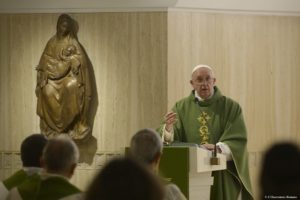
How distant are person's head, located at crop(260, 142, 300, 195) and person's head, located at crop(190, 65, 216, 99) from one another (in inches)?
184

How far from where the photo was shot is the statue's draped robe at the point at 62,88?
9391 millimetres

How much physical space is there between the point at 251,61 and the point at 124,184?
780cm

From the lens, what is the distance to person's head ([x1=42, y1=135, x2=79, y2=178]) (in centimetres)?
370

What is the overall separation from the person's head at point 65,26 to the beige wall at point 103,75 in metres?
0.12

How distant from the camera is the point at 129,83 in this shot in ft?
30.7

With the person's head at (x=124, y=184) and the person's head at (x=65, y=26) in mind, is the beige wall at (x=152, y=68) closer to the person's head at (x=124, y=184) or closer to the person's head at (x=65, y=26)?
the person's head at (x=65, y=26)

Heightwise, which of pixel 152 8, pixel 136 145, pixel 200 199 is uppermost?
pixel 152 8

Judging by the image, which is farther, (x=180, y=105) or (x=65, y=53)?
(x=65, y=53)

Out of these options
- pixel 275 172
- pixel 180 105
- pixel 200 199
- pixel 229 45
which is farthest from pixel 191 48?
pixel 275 172

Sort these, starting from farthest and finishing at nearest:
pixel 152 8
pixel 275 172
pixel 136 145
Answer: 1. pixel 152 8
2. pixel 136 145
3. pixel 275 172

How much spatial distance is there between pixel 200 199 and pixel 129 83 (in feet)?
12.4

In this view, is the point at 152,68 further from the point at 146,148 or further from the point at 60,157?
the point at 60,157

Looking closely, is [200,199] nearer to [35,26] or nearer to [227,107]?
[227,107]

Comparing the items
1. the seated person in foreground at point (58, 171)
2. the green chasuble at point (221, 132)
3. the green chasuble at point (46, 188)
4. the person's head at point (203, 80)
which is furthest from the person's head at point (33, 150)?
the person's head at point (203, 80)
